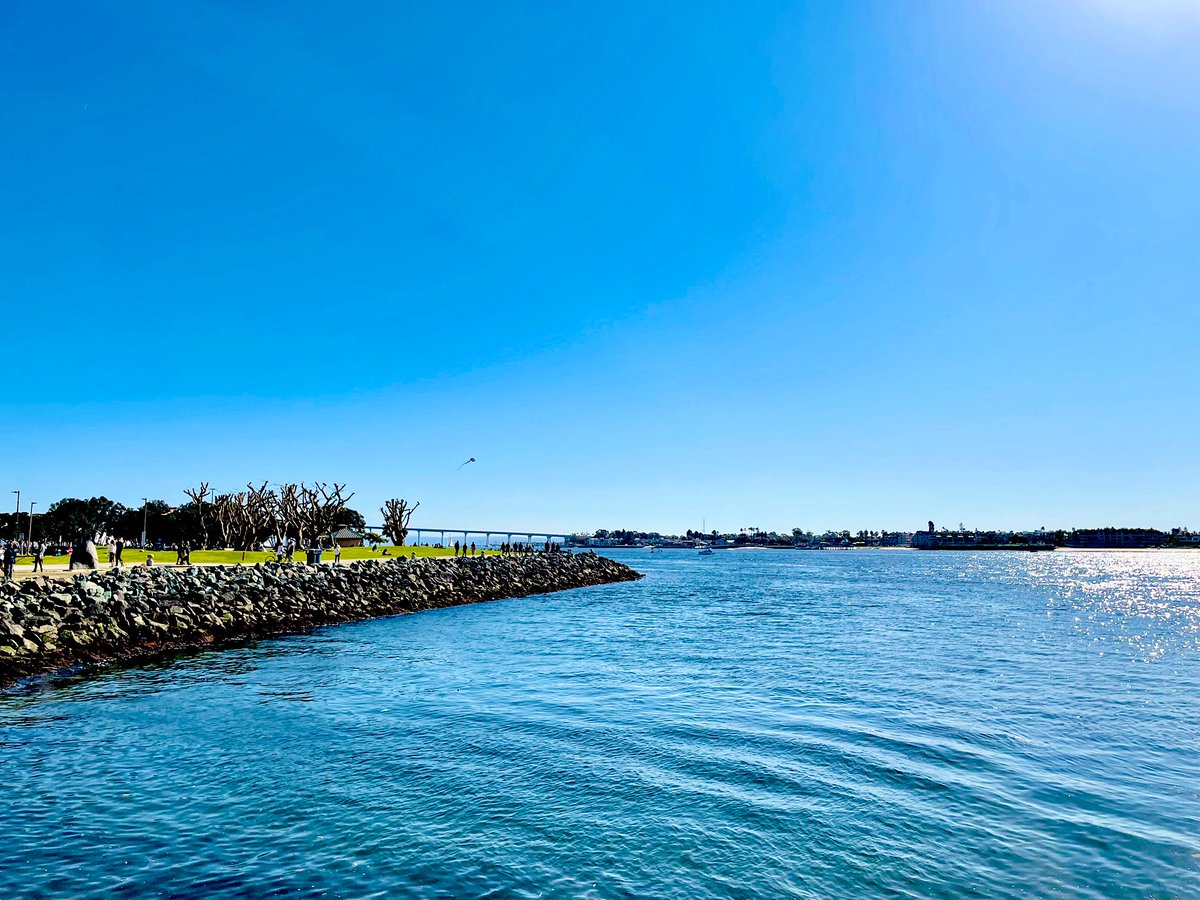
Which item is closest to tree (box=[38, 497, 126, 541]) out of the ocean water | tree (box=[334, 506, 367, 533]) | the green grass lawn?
tree (box=[334, 506, 367, 533])

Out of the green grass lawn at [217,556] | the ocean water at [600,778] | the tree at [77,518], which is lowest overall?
the ocean water at [600,778]

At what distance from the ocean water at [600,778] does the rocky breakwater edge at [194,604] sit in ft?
11.2

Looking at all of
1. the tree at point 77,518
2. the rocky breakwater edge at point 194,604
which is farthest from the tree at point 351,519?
the rocky breakwater edge at point 194,604

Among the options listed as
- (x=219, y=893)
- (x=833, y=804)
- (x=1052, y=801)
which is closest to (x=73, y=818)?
(x=219, y=893)

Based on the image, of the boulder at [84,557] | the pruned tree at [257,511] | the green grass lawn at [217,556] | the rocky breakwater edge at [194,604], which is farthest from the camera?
the pruned tree at [257,511]

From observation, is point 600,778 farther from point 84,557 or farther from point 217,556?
point 217,556

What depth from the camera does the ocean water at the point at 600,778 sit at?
945 centimetres

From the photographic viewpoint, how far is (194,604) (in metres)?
32.9

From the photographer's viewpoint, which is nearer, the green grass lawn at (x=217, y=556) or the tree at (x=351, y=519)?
the green grass lawn at (x=217, y=556)

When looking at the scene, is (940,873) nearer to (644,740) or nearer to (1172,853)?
(1172,853)

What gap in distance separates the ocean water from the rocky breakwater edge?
3.41 meters

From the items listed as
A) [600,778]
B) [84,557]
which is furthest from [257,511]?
[600,778]

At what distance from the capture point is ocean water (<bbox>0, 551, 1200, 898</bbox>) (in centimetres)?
945

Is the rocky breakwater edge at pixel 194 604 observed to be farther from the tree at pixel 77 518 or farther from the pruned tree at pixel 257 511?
the tree at pixel 77 518
